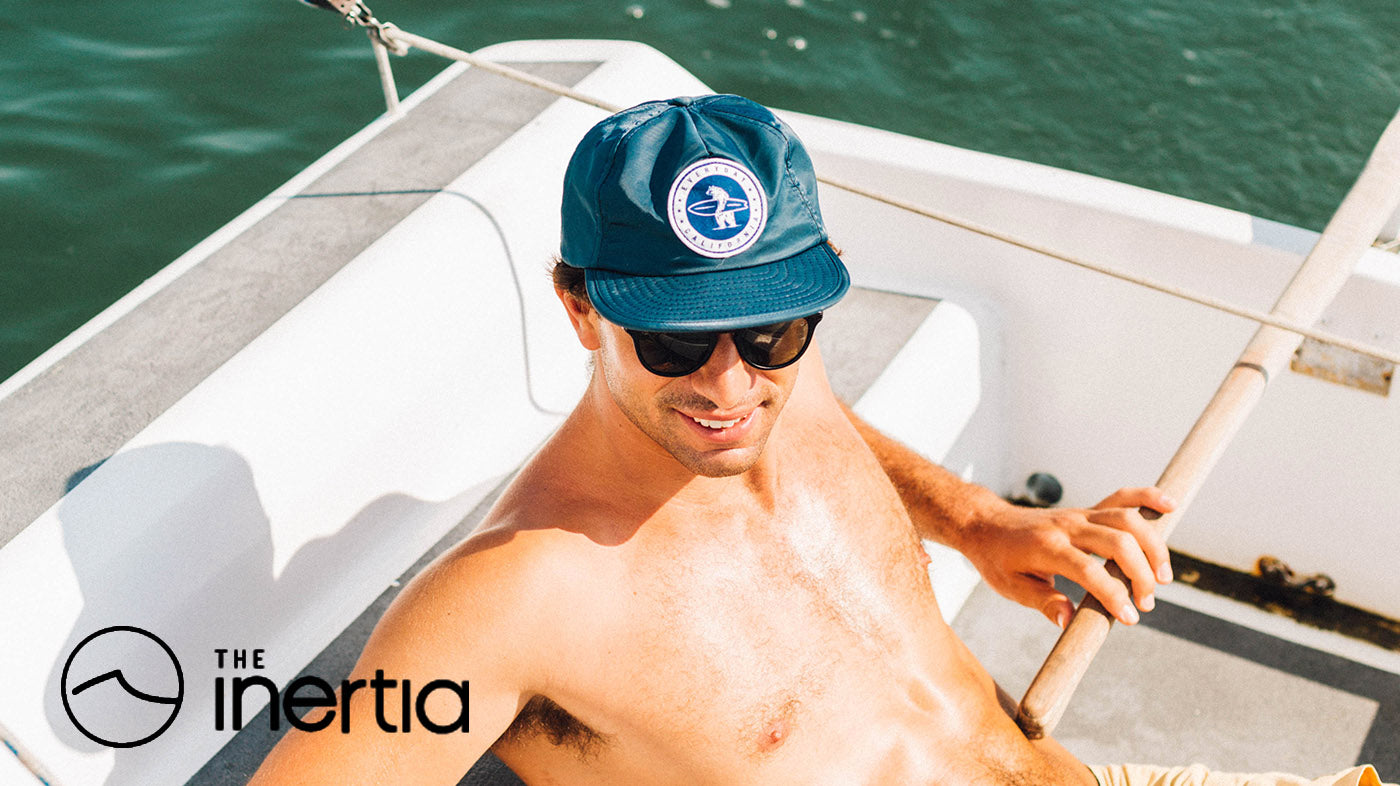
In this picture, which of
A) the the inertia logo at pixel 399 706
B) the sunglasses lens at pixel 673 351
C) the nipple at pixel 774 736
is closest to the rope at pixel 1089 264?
the sunglasses lens at pixel 673 351

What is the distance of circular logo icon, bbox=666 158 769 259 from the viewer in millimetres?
1257

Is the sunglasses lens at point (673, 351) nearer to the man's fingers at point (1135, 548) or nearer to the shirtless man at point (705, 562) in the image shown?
the shirtless man at point (705, 562)

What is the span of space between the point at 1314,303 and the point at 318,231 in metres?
1.89

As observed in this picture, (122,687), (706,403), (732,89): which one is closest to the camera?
(706,403)

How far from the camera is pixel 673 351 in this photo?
1.31m

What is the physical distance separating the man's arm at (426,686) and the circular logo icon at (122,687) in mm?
492

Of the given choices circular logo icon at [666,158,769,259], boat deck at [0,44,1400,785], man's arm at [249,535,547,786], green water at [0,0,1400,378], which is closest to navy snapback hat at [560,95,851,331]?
circular logo icon at [666,158,769,259]

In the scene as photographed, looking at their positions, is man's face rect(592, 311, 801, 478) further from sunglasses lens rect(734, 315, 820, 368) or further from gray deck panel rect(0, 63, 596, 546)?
gray deck panel rect(0, 63, 596, 546)

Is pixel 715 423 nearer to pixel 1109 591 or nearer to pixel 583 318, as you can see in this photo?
pixel 583 318

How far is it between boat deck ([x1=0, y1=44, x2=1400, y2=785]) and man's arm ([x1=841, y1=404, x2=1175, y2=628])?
18.0 inches

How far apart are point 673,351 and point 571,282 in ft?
0.67

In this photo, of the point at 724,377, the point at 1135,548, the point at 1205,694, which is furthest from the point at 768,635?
the point at 1205,694

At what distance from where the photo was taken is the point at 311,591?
202 centimetres

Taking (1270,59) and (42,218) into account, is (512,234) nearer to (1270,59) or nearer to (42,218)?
(42,218)
